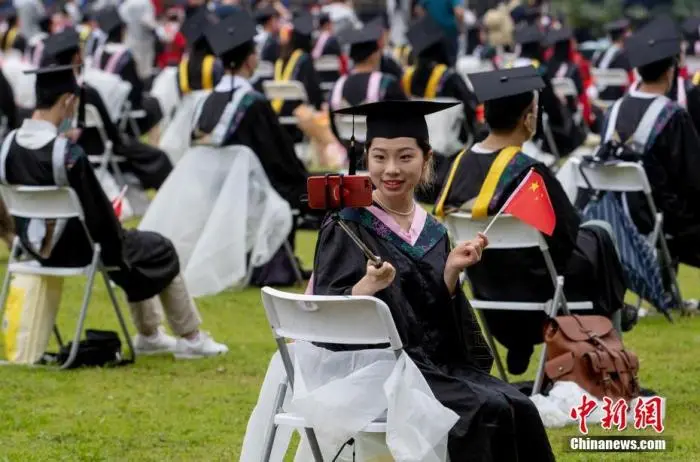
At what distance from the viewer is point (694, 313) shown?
31.9ft

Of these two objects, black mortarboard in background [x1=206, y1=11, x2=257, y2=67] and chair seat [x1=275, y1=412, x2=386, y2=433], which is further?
black mortarboard in background [x1=206, y1=11, x2=257, y2=67]

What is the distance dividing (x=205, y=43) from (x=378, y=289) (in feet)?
30.2

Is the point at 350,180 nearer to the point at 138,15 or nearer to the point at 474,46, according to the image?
the point at 138,15

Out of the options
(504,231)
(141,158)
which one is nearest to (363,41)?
(141,158)

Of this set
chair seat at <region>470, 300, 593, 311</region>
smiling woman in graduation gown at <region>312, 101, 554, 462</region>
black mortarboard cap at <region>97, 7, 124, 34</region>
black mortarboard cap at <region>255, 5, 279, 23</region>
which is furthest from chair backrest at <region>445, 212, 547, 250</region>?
black mortarboard cap at <region>255, 5, 279, 23</region>

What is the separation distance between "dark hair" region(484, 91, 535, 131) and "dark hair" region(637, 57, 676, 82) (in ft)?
7.40

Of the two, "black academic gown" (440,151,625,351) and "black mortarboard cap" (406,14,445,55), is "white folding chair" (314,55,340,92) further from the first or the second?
"black academic gown" (440,151,625,351)

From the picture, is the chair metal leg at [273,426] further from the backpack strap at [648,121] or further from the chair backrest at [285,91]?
the chair backrest at [285,91]

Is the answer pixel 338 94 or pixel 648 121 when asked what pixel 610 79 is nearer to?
pixel 338 94

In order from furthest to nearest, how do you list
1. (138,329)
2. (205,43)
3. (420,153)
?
(205,43), (138,329), (420,153)

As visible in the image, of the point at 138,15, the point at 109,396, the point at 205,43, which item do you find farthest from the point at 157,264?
the point at 138,15

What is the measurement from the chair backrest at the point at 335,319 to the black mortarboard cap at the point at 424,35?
10.8 m

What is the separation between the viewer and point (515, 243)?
717 cm

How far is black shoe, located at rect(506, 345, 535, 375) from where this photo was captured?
757 centimetres
